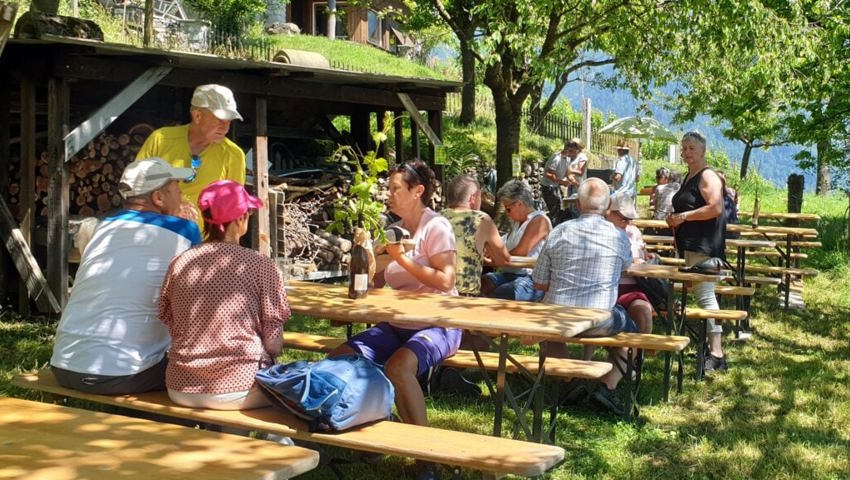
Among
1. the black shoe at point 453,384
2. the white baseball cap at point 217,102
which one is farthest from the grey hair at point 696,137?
the white baseball cap at point 217,102

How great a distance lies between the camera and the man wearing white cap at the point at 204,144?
17.4 ft

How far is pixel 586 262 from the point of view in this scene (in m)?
5.66

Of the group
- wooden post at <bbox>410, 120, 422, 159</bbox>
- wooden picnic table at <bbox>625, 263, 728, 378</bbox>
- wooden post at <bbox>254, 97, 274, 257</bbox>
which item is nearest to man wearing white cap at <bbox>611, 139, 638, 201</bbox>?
wooden post at <bbox>410, 120, 422, 159</bbox>

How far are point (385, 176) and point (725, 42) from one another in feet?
16.6

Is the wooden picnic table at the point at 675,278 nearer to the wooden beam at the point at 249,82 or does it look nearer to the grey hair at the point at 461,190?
the grey hair at the point at 461,190

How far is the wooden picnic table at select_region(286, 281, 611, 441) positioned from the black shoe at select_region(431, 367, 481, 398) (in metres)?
1.40

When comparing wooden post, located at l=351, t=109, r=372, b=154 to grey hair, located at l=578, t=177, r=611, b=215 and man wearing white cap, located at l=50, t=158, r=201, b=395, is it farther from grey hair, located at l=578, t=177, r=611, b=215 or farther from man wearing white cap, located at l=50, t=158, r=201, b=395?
man wearing white cap, located at l=50, t=158, r=201, b=395

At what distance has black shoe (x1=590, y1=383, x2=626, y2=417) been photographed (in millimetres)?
6007

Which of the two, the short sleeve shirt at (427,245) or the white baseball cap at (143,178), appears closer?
the white baseball cap at (143,178)

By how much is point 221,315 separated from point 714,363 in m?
4.84

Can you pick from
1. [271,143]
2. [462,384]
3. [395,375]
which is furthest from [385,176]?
[395,375]

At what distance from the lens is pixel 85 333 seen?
394 centimetres

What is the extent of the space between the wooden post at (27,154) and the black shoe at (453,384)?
4.49m

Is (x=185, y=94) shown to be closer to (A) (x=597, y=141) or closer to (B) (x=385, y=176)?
(B) (x=385, y=176)
